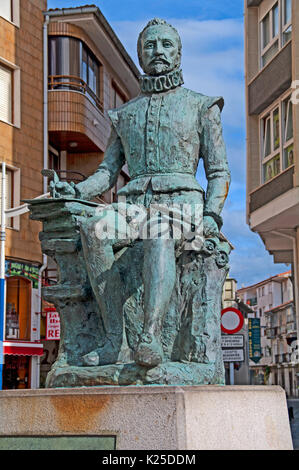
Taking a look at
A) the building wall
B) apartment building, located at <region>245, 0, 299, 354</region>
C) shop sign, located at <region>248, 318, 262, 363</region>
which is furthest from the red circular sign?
shop sign, located at <region>248, 318, 262, 363</region>

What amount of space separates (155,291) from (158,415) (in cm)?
99

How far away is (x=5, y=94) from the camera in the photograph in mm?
28031

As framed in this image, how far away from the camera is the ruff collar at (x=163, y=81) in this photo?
7016mm

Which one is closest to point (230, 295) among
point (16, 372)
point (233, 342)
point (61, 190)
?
point (16, 372)

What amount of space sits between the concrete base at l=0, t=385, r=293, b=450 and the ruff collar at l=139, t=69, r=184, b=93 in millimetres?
2481

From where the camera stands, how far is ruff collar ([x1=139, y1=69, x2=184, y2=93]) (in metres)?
7.02

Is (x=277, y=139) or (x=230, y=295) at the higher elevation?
(x=277, y=139)

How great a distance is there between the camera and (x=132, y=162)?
7.05 meters

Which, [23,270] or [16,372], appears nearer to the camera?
[16,372]

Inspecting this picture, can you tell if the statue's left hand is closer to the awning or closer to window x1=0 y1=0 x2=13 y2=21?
the awning

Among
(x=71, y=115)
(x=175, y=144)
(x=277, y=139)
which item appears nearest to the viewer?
(x=175, y=144)

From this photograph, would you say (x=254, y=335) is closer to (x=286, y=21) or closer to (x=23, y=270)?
(x=23, y=270)

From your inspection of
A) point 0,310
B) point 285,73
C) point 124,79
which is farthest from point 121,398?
point 124,79
